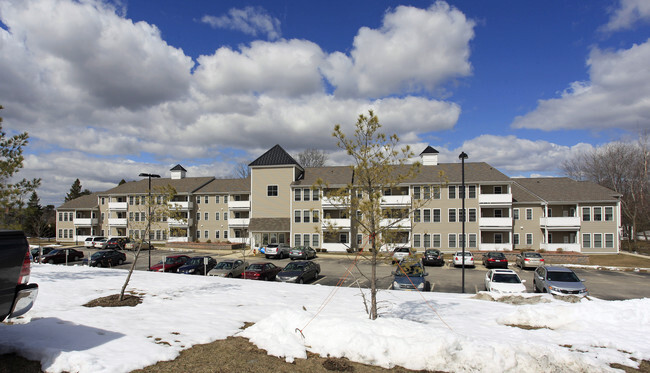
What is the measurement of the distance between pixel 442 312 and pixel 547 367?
6.20 metres

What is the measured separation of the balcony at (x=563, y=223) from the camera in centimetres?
4069

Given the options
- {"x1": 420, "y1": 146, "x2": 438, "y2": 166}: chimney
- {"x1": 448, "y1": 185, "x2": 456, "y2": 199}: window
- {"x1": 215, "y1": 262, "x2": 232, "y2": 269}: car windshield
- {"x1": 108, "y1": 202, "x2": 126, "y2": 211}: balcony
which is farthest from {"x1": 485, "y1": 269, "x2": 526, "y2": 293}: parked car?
{"x1": 108, "y1": 202, "x2": 126, "y2": 211}: balcony

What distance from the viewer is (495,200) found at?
4169 cm

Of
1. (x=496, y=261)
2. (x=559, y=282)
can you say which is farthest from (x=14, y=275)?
(x=496, y=261)

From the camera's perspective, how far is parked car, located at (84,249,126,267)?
3092cm

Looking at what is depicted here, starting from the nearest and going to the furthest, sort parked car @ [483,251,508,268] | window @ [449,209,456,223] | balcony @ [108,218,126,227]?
1. parked car @ [483,251,508,268]
2. window @ [449,209,456,223]
3. balcony @ [108,218,126,227]

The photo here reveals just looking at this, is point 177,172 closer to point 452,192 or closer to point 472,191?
point 452,192

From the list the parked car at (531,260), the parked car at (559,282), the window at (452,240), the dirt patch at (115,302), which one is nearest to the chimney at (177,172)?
the window at (452,240)

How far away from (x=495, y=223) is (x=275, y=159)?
27.3 m

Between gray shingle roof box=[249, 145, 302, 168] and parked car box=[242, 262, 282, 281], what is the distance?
24816 mm

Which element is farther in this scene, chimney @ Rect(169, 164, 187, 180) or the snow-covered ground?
chimney @ Rect(169, 164, 187, 180)

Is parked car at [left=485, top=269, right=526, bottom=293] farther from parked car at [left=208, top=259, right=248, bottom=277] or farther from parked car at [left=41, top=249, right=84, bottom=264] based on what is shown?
parked car at [left=41, top=249, right=84, bottom=264]

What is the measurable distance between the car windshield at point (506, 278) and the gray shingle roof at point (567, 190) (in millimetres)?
27587

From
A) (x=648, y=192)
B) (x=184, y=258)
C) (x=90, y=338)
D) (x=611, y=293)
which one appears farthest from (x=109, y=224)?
(x=648, y=192)
